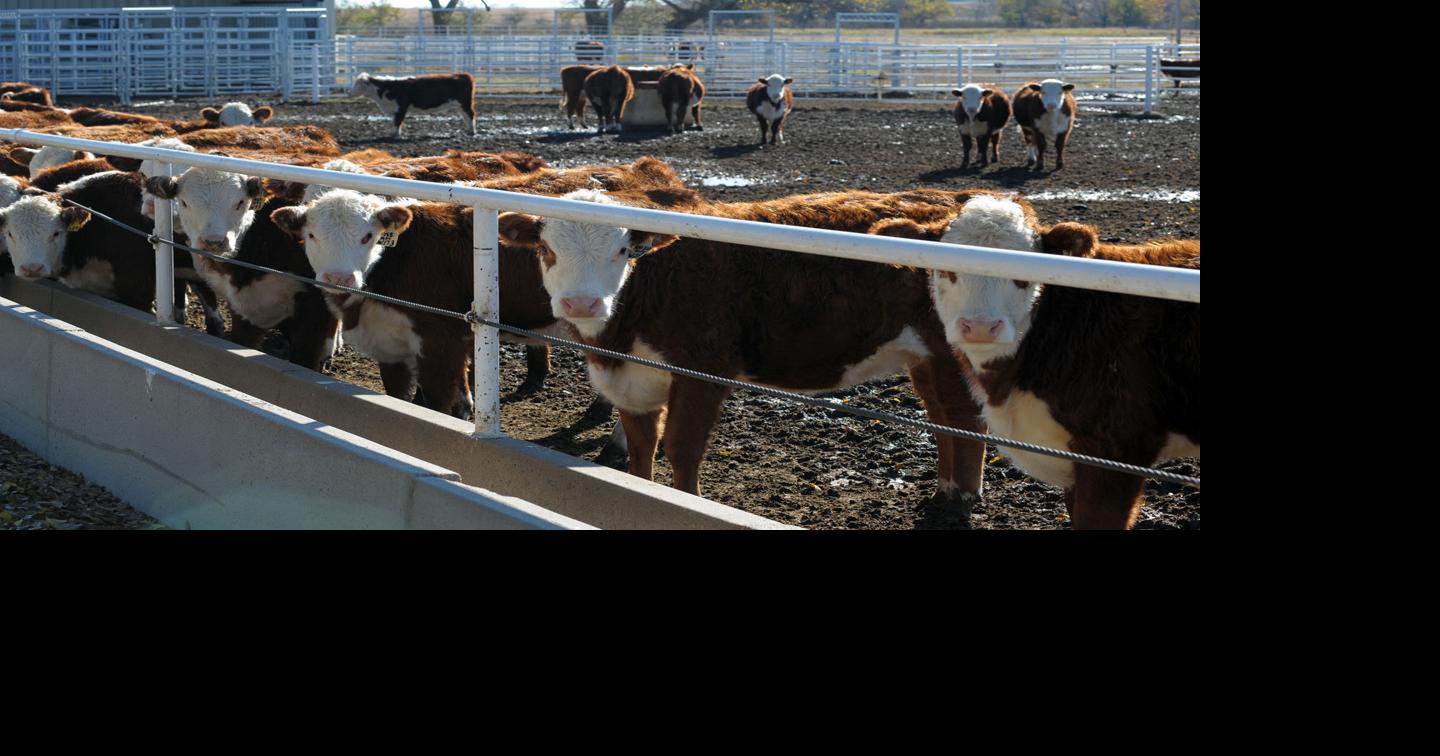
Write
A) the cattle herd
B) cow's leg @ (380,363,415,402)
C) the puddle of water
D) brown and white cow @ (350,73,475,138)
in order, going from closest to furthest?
the cattle herd, cow's leg @ (380,363,415,402), the puddle of water, brown and white cow @ (350,73,475,138)

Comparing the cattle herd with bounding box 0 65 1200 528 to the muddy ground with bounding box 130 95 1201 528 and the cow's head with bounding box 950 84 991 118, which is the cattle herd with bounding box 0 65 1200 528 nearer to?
the muddy ground with bounding box 130 95 1201 528

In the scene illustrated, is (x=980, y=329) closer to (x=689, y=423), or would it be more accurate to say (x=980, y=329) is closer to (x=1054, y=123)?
(x=689, y=423)

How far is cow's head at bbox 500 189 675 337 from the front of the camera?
201 inches

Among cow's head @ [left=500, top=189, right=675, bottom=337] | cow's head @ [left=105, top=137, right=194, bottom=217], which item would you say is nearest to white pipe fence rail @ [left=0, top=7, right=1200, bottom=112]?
cow's head @ [left=105, top=137, right=194, bottom=217]

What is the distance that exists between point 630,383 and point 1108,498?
2101mm

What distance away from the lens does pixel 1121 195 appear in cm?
1522

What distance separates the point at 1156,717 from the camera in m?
2.18

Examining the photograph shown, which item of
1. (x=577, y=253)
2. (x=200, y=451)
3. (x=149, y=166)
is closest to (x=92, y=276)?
(x=149, y=166)

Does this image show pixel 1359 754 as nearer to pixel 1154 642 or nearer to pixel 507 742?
pixel 1154 642

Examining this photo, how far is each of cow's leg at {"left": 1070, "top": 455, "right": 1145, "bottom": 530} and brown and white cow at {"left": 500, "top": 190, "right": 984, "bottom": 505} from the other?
1304mm

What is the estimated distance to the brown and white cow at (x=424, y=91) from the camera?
29891mm

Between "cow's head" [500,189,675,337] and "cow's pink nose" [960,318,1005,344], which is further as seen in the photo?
"cow's head" [500,189,675,337]

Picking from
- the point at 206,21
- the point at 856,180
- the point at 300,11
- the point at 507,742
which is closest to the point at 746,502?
the point at 507,742

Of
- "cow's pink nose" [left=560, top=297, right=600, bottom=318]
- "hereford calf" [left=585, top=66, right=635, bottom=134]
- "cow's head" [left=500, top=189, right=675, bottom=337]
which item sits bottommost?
"cow's pink nose" [left=560, top=297, right=600, bottom=318]
